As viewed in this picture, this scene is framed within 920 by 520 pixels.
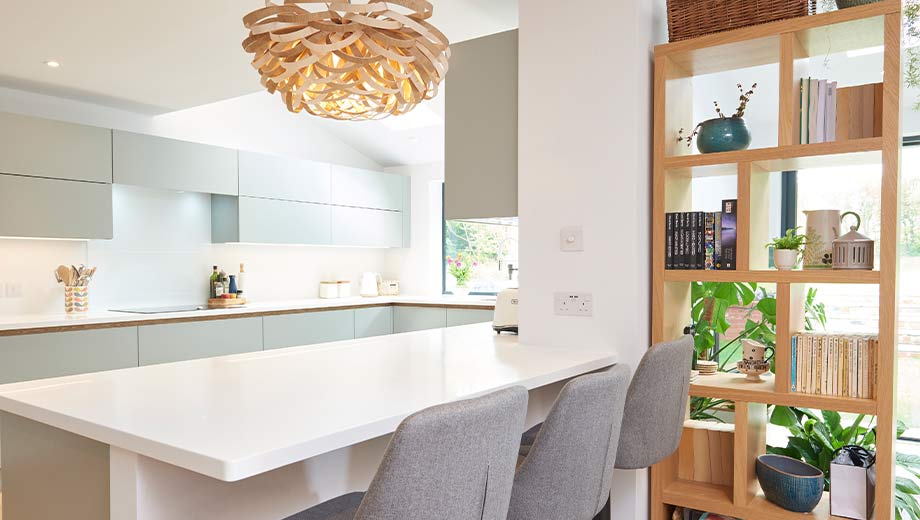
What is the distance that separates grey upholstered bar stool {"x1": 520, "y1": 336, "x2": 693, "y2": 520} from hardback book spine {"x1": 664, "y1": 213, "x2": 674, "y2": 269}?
537mm

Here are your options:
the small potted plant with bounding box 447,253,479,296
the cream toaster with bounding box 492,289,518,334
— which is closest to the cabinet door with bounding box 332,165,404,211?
the small potted plant with bounding box 447,253,479,296

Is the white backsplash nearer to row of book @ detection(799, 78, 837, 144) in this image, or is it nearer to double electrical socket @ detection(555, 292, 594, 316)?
double electrical socket @ detection(555, 292, 594, 316)

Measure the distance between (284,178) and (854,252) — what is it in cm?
414

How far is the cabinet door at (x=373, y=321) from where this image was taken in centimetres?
538

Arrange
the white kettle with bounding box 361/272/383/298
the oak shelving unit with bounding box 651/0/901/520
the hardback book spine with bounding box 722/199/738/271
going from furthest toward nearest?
the white kettle with bounding box 361/272/383/298
the hardback book spine with bounding box 722/199/738/271
the oak shelving unit with bounding box 651/0/901/520

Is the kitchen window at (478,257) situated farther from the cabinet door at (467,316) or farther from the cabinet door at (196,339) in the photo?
the cabinet door at (196,339)

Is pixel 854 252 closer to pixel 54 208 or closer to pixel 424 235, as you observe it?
pixel 54 208

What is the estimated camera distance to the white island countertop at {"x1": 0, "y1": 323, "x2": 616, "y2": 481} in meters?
1.14

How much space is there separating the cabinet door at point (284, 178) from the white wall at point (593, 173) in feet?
9.55

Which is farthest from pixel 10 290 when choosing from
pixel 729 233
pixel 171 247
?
pixel 729 233

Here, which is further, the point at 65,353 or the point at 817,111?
the point at 65,353

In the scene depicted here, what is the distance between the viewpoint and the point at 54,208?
3.87m

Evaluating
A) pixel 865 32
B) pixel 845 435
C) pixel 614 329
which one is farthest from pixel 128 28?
pixel 845 435

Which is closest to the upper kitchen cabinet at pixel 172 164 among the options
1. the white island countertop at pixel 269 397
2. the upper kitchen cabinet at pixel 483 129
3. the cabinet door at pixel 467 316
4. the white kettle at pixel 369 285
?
the white kettle at pixel 369 285
